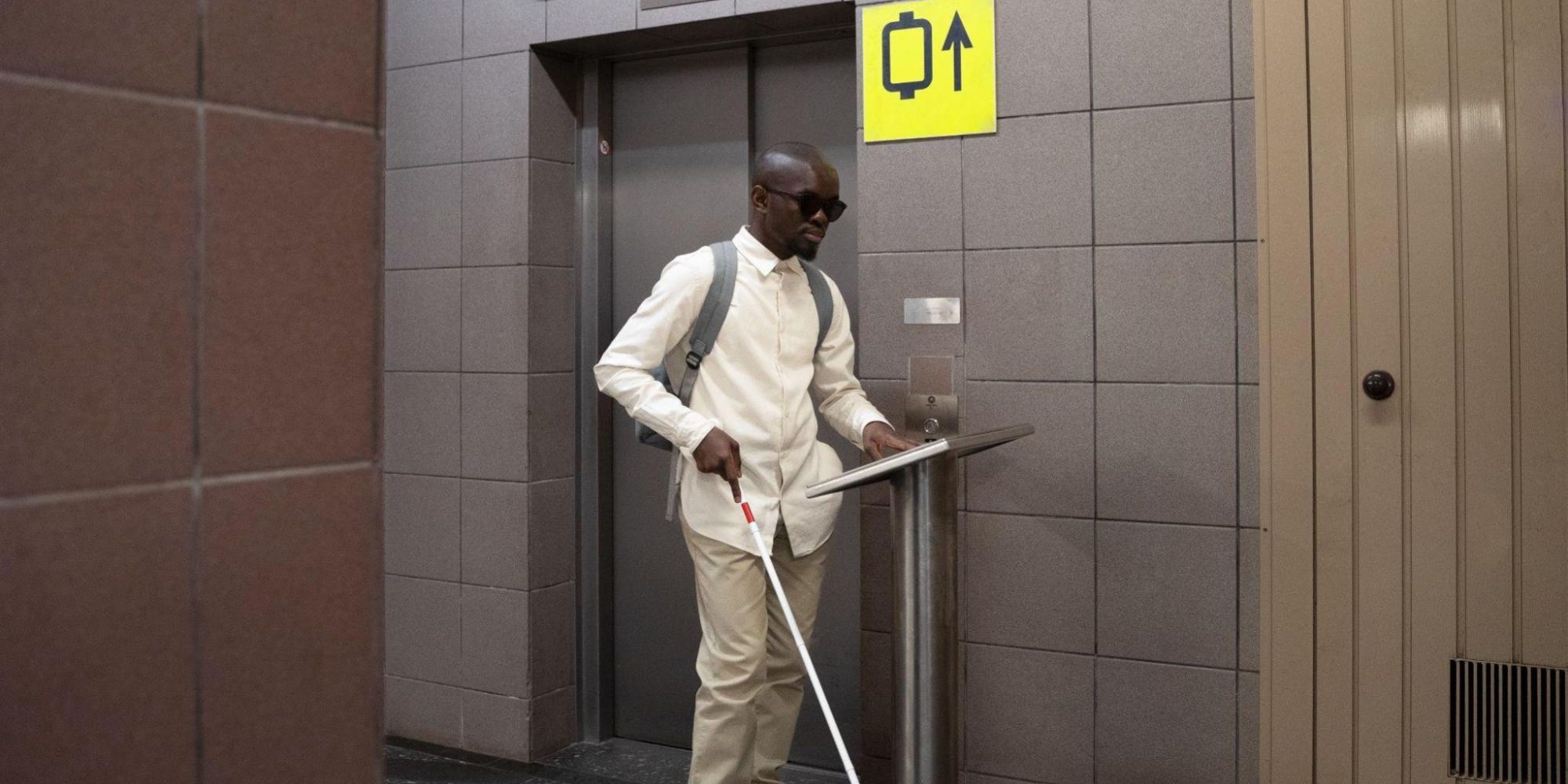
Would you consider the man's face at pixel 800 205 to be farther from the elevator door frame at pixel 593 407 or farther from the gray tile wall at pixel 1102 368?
the elevator door frame at pixel 593 407

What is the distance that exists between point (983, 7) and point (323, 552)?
2480 millimetres

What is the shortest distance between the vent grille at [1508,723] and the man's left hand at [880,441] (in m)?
1.31

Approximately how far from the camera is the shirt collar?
2783 mm

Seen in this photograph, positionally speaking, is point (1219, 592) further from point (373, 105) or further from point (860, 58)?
point (373, 105)

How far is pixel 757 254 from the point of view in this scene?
9.18 feet

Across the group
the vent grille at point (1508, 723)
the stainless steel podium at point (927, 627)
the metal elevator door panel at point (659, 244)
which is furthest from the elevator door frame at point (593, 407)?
the vent grille at point (1508, 723)

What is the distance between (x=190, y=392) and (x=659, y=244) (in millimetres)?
2903

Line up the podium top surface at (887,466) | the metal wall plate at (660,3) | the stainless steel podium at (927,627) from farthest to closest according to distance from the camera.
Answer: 1. the metal wall plate at (660,3)
2. the stainless steel podium at (927,627)
3. the podium top surface at (887,466)

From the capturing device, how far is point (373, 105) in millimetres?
1050

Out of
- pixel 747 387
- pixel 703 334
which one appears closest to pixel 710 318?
pixel 703 334

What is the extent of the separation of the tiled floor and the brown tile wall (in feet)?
8.48

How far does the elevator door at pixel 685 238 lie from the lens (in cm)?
351

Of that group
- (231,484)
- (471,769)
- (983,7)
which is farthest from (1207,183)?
(471,769)

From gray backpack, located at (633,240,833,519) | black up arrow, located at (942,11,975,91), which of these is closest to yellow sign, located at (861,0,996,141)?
black up arrow, located at (942,11,975,91)
